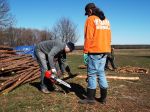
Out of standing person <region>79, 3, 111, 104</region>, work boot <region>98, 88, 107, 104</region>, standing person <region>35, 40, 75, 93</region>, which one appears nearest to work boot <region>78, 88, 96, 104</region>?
standing person <region>79, 3, 111, 104</region>

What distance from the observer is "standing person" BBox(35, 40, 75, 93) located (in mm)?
8430

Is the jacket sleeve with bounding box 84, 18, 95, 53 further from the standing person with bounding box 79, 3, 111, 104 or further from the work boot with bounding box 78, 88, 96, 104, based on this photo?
the work boot with bounding box 78, 88, 96, 104

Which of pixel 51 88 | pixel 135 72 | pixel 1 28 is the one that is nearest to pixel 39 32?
pixel 1 28

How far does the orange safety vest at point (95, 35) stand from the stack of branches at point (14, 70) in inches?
123

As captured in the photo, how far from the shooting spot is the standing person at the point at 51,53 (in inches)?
332

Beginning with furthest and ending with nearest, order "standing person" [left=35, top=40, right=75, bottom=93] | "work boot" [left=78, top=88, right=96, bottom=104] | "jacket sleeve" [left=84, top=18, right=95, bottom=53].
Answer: "standing person" [left=35, top=40, right=75, bottom=93], "work boot" [left=78, top=88, right=96, bottom=104], "jacket sleeve" [left=84, top=18, right=95, bottom=53]

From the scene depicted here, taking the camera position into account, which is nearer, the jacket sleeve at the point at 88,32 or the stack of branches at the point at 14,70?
the jacket sleeve at the point at 88,32

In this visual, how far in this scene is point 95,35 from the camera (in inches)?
284

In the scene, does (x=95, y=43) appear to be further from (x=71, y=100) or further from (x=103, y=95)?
(x=71, y=100)

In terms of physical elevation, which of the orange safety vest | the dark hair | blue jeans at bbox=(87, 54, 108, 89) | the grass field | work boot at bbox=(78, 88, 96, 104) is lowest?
the grass field

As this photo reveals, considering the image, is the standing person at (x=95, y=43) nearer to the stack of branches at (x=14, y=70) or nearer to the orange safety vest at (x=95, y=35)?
the orange safety vest at (x=95, y=35)

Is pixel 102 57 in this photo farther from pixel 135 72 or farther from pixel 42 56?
pixel 135 72

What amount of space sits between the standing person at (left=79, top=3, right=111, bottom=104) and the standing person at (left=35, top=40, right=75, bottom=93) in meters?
1.24

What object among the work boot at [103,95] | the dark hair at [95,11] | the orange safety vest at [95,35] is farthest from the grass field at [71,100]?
the dark hair at [95,11]
